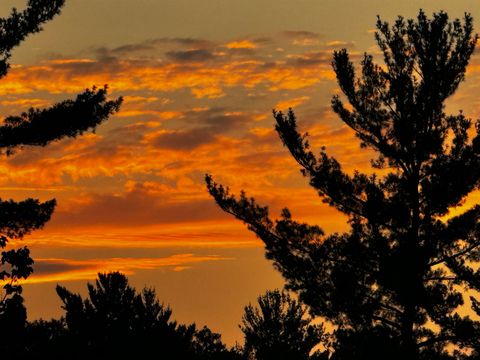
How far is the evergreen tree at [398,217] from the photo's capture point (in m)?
21.3

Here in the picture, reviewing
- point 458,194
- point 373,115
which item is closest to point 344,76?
point 373,115

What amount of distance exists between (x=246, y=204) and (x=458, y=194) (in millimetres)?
6433

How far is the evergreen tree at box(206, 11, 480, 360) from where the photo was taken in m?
21.3

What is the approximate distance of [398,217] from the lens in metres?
21.6

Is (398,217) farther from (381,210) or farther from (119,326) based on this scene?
(119,326)

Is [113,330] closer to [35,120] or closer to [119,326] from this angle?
[119,326]

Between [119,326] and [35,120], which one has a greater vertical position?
[35,120]

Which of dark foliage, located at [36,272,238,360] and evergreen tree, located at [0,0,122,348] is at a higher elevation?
evergreen tree, located at [0,0,122,348]

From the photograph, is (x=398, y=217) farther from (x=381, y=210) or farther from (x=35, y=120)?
(x=35, y=120)

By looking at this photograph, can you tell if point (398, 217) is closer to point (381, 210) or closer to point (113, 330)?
point (381, 210)

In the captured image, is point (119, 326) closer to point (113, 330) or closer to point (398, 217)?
point (113, 330)

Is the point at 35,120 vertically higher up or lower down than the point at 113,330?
higher up

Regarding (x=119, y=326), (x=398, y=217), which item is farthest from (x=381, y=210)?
(x=119, y=326)

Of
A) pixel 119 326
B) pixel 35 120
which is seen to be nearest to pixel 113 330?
pixel 119 326
